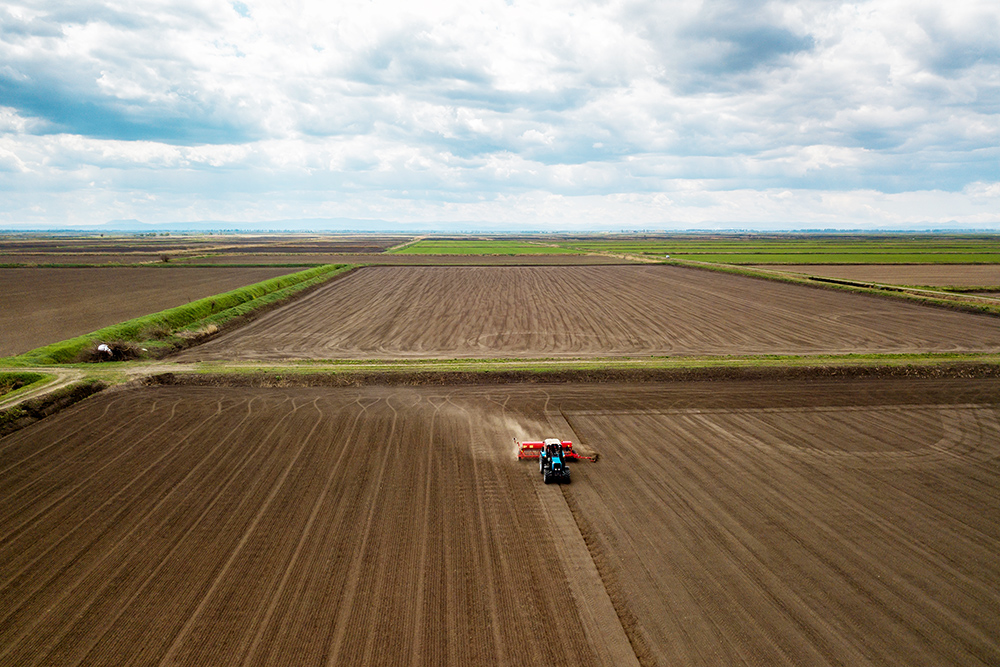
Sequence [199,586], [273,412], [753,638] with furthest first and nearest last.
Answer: [273,412]
[199,586]
[753,638]

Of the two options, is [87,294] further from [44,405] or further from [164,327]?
[44,405]

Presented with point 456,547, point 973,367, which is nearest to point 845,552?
point 456,547

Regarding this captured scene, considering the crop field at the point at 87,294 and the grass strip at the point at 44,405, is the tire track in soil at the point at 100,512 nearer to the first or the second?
the grass strip at the point at 44,405

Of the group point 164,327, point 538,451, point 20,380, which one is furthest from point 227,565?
point 164,327

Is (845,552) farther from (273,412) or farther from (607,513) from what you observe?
(273,412)

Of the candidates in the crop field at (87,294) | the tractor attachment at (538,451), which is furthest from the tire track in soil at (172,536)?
the crop field at (87,294)

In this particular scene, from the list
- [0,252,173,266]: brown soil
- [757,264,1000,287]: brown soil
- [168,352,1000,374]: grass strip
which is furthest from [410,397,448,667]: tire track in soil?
[0,252,173,266]: brown soil

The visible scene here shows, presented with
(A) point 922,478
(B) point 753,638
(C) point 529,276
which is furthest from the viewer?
(C) point 529,276
